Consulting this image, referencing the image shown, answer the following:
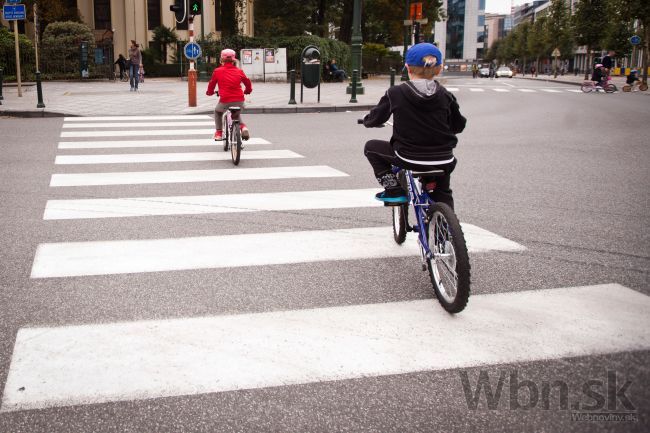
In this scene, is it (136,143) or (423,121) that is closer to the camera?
(423,121)

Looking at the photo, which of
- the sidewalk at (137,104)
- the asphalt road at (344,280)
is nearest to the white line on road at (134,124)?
the sidewalk at (137,104)

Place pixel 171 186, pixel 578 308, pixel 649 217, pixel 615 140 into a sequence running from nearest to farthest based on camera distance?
pixel 578 308, pixel 649 217, pixel 171 186, pixel 615 140

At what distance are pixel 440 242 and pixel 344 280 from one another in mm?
782

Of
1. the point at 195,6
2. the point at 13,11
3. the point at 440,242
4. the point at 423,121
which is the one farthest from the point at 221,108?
the point at 13,11

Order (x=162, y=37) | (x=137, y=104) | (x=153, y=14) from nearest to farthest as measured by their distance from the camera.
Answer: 1. (x=137, y=104)
2. (x=162, y=37)
3. (x=153, y=14)

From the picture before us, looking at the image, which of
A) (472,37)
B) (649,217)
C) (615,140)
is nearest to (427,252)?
(649,217)

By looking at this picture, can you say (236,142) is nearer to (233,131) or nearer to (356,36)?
(233,131)

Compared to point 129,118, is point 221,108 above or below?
above

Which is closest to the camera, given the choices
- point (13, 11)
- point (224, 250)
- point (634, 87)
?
point (224, 250)

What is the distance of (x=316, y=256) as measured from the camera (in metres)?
5.04

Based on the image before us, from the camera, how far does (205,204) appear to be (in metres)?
6.79

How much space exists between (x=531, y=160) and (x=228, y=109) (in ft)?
14.4

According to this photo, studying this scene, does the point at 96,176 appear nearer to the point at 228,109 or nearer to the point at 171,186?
the point at 171,186

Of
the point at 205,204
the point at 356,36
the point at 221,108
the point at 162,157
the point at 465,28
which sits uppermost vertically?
the point at 465,28
